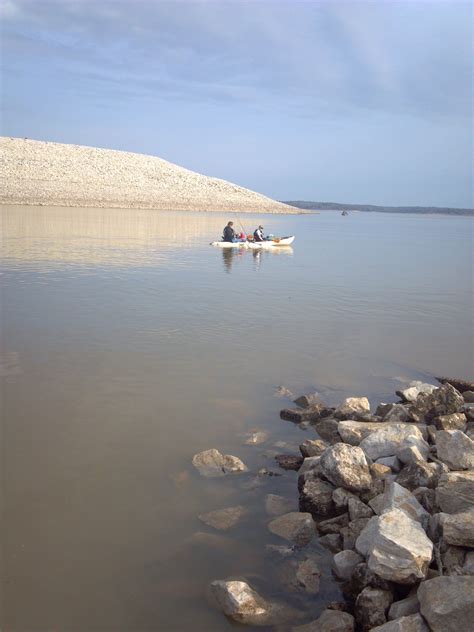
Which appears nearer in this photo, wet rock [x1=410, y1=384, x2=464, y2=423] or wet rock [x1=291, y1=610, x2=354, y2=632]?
wet rock [x1=291, y1=610, x2=354, y2=632]

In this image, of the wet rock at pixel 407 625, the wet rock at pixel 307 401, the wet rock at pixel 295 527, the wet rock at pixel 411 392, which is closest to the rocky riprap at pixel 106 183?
the wet rock at pixel 307 401

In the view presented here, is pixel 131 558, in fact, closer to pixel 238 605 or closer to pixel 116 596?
pixel 116 596

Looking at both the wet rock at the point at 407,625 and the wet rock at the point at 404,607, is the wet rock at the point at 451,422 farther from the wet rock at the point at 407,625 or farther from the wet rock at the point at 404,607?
the wet rock at the point at 407,625

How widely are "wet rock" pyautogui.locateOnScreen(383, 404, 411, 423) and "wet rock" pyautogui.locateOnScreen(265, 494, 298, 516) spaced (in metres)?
2.03

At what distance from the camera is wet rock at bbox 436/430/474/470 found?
533 cm

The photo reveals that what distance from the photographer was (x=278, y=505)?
17.4 feet

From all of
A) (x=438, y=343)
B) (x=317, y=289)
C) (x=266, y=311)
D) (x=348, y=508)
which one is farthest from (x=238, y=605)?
(x=317, y=289)

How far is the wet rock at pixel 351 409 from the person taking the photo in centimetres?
702

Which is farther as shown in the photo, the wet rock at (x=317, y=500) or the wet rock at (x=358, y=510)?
the wet rock at (x=317, y=500)

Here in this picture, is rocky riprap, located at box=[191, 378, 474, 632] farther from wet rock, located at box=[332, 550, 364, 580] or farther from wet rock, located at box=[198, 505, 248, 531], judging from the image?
wet rock, located at box=[198, 505, 248, 531]

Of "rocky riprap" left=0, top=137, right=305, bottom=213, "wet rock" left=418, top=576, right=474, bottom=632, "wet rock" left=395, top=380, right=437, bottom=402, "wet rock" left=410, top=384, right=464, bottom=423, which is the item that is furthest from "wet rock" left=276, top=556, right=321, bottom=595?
"rocky riprap" left=0, top=137, right=305, bottom=213

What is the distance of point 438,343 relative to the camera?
11352 millimetres

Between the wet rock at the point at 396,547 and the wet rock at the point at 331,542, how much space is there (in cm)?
47

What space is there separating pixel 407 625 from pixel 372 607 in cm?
42
